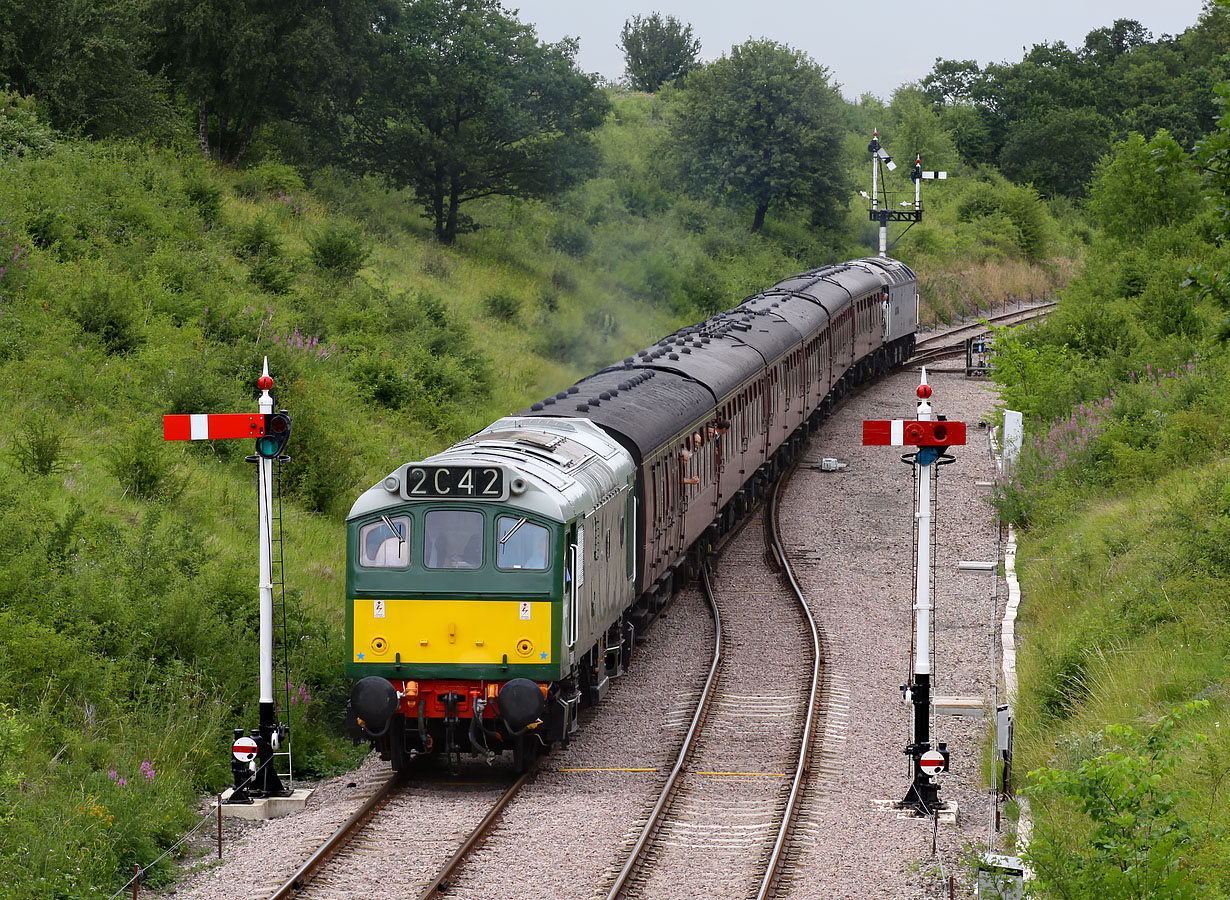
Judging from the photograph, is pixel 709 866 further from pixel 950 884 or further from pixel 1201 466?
pixel 1201 466

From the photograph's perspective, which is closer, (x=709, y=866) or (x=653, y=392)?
(x=709, y=866)

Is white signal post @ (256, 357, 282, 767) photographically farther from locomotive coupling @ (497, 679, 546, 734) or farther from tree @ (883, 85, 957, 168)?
tree @ (883, 85, 957, 168)

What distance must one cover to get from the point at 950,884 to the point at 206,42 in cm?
3181

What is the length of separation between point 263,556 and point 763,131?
153ft

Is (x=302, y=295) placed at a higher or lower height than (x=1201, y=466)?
higher

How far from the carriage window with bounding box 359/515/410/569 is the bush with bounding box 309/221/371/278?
20632mm

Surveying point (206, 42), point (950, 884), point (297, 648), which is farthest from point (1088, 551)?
point (206, 42)

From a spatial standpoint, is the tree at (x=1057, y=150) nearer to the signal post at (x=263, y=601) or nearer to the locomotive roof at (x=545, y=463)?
the locomotive roof at (x=545, y=463)

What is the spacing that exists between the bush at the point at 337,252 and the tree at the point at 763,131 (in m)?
26.5

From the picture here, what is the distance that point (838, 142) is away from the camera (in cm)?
5712

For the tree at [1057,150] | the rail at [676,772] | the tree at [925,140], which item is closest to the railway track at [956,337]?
the tree at [925,140]

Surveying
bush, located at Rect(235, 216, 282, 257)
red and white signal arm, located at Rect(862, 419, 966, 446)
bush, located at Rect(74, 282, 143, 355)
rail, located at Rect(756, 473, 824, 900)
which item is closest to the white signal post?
rail, located at Rect(756, 473, 824, 900)

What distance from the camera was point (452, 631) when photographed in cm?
1326

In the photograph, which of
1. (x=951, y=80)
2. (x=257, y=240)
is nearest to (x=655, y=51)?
(x=951, y=80)
